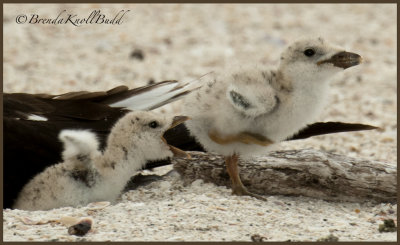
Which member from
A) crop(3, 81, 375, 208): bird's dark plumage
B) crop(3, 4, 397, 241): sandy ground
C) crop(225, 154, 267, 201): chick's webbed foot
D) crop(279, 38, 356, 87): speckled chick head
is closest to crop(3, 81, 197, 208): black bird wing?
crop(3, 81, 375, 208): bird's dark plumage

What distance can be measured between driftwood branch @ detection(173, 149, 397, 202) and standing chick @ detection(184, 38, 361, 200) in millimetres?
277

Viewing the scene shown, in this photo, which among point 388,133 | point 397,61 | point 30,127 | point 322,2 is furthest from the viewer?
point 322,2

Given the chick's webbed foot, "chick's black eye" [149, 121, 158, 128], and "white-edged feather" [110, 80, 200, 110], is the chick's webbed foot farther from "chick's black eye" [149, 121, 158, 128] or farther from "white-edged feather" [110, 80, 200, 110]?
"white-edged feather" [110, 80, 200, 110]

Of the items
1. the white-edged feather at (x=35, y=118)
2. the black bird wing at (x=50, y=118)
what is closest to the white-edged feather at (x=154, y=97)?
the black bird wing at (x=50, y=118)

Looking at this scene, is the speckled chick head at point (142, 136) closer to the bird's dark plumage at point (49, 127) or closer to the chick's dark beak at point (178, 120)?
the chick's dark beak at point (178, 120)

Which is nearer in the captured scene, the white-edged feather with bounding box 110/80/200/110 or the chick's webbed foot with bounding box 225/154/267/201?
the chick's webbed foot with bounding box 225/154/267/201

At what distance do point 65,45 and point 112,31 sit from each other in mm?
675

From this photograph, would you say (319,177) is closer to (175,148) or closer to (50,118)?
(175,148)

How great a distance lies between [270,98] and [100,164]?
103cm

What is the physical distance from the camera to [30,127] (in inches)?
190

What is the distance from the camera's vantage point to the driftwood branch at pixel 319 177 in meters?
4.70

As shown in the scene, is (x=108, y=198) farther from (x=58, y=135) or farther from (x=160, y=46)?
(x=160, y=46)

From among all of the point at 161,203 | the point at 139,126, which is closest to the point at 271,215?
the point at 161,203

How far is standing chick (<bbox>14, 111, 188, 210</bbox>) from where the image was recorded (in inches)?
176
